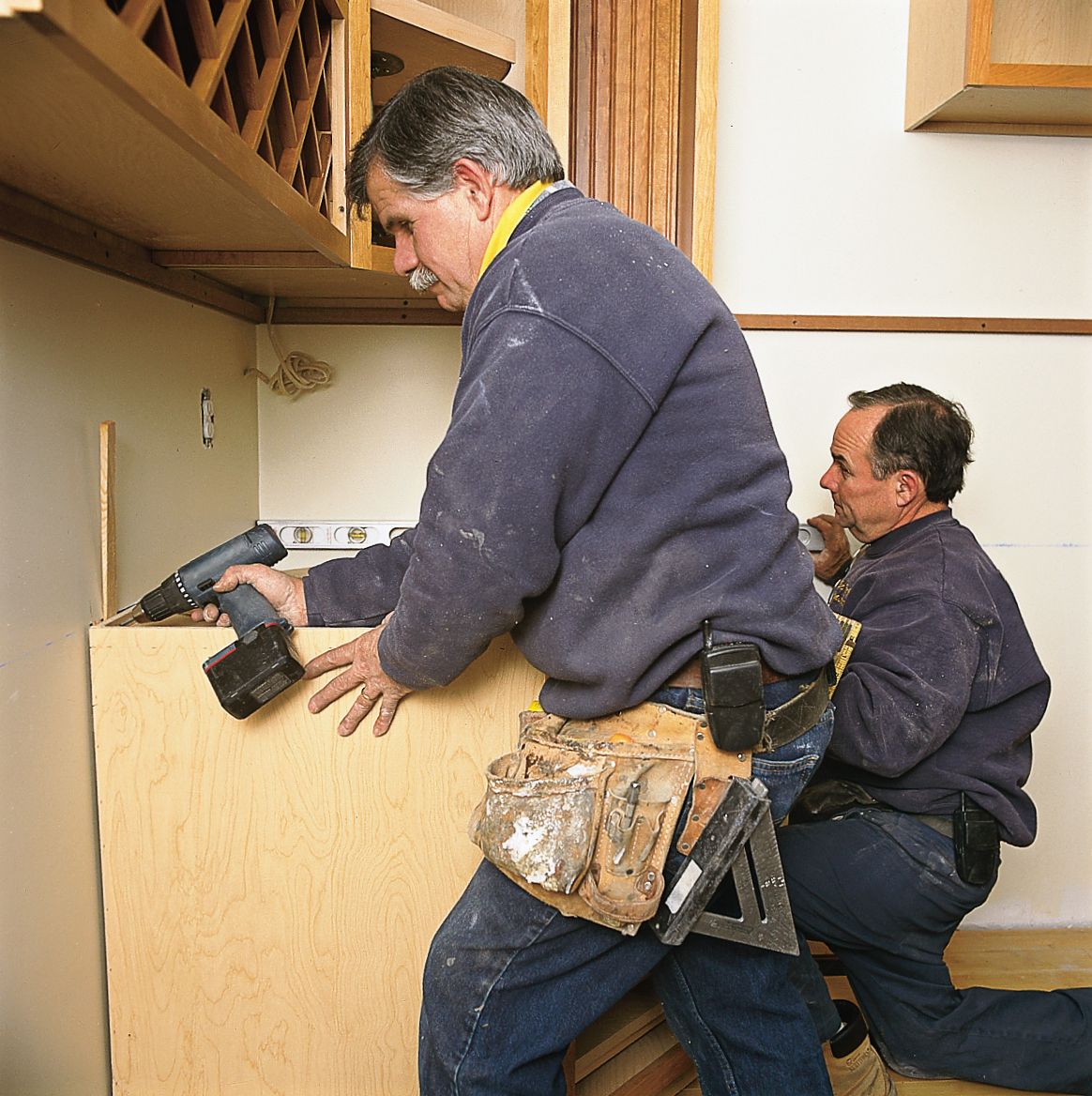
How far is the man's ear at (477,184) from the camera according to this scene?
3.75 feet

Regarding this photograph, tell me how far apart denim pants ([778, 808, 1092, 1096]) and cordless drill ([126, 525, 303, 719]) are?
869mm

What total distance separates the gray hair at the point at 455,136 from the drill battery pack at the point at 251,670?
0.56m

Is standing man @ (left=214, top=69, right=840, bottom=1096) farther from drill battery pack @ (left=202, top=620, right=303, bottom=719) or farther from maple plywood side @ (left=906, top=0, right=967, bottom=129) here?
maple plywood side @ (left=906, top=0, right=967, bottom=129)

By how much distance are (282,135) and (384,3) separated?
0.38 m

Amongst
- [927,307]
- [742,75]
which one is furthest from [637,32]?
[927,307]

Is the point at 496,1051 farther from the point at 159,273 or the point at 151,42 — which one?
the point at 159,273

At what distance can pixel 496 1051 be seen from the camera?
3.73 feet

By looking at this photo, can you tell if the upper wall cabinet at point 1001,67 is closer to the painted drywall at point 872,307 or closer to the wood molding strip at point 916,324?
the painted drywall at point 872,307

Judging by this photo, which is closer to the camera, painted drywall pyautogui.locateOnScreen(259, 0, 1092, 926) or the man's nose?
the man's nose

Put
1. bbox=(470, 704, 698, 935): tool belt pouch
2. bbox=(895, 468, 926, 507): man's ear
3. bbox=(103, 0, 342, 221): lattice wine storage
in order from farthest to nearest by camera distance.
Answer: bbox=(895, 468, 926, 507): man's ear → bbox=(470, 704, 698, 935): tool belt pouch → bbox=(103, 0, 342, 221): lattice wine storage

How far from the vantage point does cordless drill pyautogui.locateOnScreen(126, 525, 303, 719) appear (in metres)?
1.23

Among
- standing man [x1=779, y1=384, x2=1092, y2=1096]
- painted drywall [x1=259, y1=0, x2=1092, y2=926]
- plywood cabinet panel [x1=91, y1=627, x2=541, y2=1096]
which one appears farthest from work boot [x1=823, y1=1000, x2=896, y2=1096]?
painted drywall [x1=259, y1=0, x2=1092, y2=926]

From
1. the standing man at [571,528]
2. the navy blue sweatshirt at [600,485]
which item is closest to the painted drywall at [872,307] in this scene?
the standing man at [571,528]

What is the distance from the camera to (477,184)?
116cm
